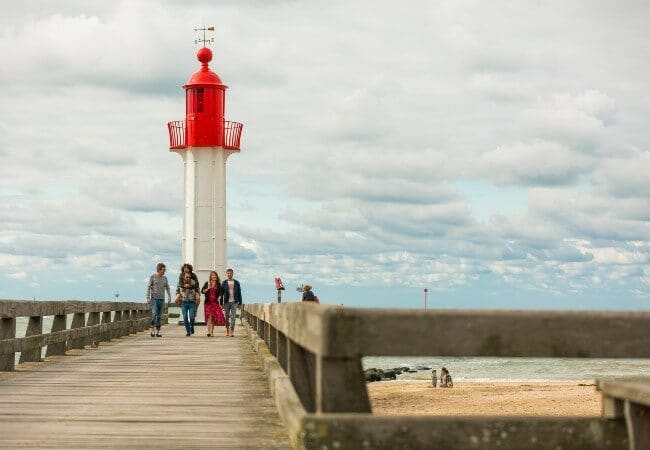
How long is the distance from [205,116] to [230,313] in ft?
50.7

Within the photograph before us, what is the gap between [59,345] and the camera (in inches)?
629

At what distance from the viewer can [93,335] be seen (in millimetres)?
18859

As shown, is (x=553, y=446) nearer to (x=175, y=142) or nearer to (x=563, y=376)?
(x=175, y=142)

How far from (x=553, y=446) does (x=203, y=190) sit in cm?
3487

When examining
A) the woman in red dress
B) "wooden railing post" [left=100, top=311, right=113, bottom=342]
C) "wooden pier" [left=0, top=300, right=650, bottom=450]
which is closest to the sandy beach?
the woman in red dress

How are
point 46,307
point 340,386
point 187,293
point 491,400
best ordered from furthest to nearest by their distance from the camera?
1. point 491,400
2. point 187,293
3. point 46,307
4. point 340,386

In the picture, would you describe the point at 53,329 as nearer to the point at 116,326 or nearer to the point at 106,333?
the point at 106,333

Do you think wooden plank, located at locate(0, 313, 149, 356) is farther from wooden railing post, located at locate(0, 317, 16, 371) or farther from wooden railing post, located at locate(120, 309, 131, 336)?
wooden railing post, located at locate(120, 309, 131, 336)

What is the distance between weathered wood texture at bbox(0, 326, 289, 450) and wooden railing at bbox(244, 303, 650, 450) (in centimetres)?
189

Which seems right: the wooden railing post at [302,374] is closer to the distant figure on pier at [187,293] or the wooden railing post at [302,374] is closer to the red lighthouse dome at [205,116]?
the distant figure on pier at [187,293]

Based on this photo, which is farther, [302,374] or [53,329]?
[53,329]

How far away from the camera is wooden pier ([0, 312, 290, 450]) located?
646 cm

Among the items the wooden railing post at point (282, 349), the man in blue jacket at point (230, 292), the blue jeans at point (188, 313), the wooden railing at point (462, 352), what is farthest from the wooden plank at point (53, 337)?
the wooden railing at point (462, 352)

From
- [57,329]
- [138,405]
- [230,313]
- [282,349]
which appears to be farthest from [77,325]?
[138,405]
